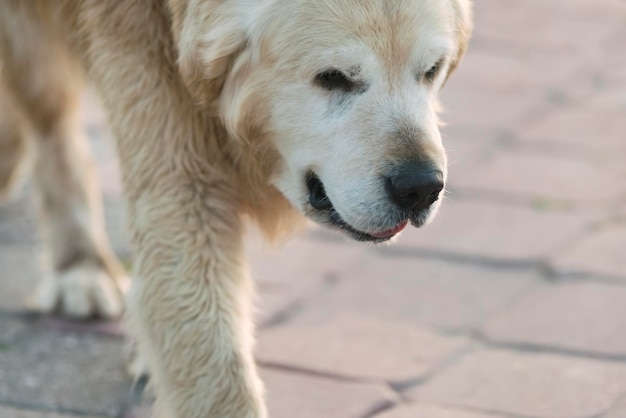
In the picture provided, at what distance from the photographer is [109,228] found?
4973mm

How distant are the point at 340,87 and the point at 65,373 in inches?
52.6

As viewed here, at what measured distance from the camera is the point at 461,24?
326 cm

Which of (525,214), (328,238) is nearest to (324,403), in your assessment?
(328,238)

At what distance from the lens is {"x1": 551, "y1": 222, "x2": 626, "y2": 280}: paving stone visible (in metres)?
4.45

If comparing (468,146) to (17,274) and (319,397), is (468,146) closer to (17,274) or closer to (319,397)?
(17,274)

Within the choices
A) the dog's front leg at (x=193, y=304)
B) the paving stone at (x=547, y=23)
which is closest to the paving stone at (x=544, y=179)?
the paving stone at (x=547, y=23)

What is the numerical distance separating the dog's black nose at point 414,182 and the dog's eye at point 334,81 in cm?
25

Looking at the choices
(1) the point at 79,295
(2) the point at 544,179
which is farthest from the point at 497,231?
(1) the point at 79,295

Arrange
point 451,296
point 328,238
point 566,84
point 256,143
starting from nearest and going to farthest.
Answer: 1. point 256,143
2. point 451,296
3. point 328,238
4. point 566,84

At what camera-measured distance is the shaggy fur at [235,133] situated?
302 centimetres

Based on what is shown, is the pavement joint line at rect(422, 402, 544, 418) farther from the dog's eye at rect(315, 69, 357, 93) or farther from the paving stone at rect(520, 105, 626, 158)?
the paving stone at rect(520, 105, 626, 158)

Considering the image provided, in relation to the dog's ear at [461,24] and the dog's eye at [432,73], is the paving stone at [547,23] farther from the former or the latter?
the dog's eye at [432,73]

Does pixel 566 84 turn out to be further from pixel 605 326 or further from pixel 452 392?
pixel 452 392

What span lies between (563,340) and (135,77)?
1626 millimetres
